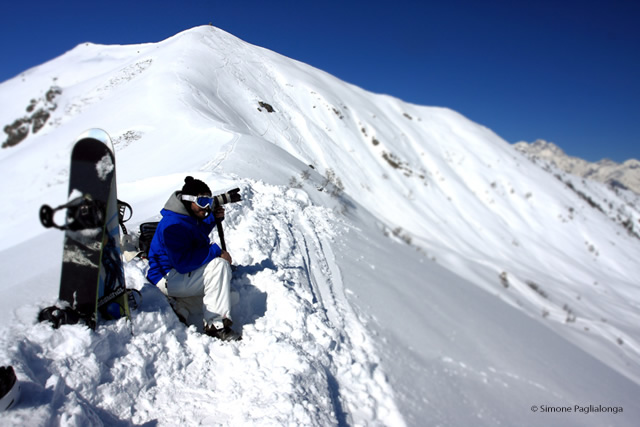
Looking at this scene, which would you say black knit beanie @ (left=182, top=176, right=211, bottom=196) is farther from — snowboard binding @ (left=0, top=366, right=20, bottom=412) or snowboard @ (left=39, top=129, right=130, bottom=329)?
snowboard binding @ (left=0, top=366, right=20, bottom=412)

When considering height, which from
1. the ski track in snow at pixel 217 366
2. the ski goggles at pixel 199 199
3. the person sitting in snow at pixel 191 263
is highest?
the ski goggles at pixel 199 199

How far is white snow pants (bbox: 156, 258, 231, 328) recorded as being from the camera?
344 centimetres

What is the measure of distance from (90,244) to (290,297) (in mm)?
2098

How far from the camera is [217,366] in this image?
3.09 meters

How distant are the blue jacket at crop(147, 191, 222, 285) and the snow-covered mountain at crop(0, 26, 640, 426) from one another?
0.88 feet

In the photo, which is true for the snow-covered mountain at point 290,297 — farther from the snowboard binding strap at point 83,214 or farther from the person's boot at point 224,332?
the snowboard binding strap at point 83,214

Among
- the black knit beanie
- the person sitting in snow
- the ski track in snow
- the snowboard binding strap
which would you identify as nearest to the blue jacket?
the person sitting in snow

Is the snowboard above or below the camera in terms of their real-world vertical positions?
below

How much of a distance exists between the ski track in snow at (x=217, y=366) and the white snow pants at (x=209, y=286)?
0.50 feet

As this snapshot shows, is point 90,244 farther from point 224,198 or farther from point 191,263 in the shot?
point 224,198

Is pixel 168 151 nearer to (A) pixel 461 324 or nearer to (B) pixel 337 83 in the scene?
(A) pixel 461 324

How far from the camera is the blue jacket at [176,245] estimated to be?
11.0 feet

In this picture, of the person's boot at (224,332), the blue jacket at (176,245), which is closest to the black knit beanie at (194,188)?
the blue jacket at (176,245)

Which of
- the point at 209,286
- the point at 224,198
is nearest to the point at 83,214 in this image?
the point at 209,286
